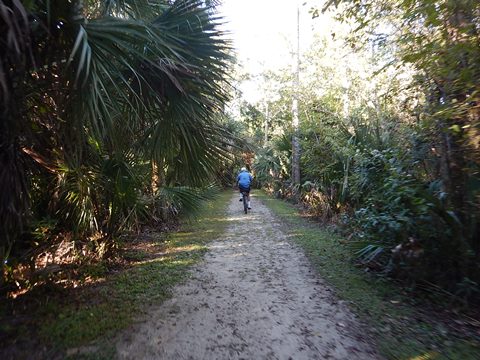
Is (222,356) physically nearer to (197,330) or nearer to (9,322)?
(197,330)

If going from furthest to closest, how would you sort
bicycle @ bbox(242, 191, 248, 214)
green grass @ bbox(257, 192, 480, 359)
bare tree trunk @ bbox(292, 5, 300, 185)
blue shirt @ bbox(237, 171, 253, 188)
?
bare tree trunk @ bbox(292, 5, 300, 185), blue shirt @ bbox(237, 171, 253, 188), bicycle @ bbox(242, 191, 248, 214), green grass @ bbox(257, 192, 480, 359)

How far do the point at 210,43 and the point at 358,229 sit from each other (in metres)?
5.82

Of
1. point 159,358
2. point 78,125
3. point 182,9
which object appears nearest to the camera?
point 159,358

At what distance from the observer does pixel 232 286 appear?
6.06 m

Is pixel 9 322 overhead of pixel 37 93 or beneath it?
beneath

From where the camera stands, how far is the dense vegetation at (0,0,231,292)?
3785 mm

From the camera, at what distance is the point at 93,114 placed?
373cm

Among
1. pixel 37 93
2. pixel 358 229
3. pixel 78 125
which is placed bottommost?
pixel 358 229

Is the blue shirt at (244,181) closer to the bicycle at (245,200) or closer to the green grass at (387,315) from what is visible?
the bicycle at (245,200)

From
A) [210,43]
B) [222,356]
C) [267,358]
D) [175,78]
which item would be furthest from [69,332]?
[210,43]

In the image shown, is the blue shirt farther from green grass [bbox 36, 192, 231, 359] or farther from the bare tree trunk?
green grass [bbox 36, 192, 231, 359]

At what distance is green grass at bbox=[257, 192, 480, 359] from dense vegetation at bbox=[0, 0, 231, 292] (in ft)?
8.95

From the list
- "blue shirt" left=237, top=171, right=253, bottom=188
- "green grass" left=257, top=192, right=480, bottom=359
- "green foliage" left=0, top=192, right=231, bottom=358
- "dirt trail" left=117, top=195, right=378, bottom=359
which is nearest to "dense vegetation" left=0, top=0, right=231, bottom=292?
"green foliage" left=0, top=192, right=231, bottom=358

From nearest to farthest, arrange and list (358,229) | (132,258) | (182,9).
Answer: (182,9) → (132,258) → (358,229)
